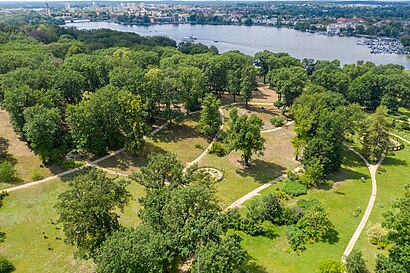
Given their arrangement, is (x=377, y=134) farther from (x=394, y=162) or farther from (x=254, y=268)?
(x=254, y=268)

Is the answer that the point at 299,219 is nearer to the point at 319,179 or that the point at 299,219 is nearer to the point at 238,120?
the point at 319,179

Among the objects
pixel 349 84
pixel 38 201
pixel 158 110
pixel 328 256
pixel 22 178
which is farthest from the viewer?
pixel 349 84

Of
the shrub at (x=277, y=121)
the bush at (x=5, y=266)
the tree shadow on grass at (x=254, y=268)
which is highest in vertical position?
the shrub at (x=277, y=121)

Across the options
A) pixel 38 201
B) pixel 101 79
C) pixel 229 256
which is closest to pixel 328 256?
pixel 229 256

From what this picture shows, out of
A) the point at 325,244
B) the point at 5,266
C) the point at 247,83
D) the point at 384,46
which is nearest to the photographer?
the point at 5,266

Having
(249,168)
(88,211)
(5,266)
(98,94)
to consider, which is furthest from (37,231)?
(249,168)

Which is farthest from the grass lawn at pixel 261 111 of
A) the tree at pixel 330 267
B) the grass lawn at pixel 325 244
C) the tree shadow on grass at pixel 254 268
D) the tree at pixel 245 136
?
the tree at pixel 330 267

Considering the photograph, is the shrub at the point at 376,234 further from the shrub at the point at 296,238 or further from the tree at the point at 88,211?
the tree at the point at 88,211
